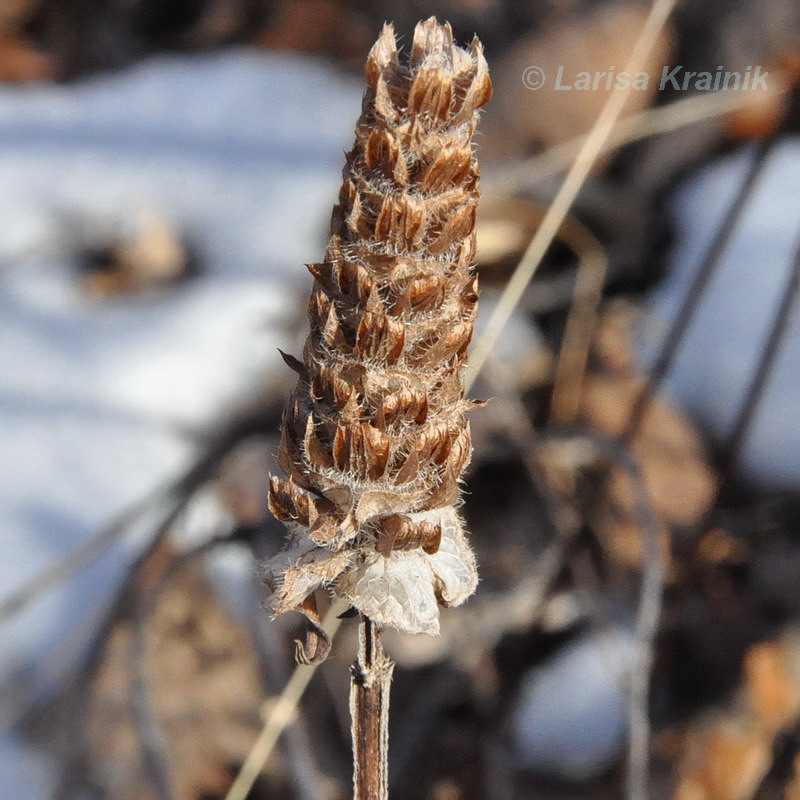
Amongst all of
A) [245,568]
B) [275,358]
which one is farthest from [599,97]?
[245,568]

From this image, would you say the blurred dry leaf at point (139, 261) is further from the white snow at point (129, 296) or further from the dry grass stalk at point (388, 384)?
the dry grass stalk at point (388, 384)

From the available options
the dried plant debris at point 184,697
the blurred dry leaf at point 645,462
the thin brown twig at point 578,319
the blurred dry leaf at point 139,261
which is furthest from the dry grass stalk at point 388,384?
the blurred dry leaf at point 139,261

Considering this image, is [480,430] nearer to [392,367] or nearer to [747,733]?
[747,733]

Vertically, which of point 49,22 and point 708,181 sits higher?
point 49,22

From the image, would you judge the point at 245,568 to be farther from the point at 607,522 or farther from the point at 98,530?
the point at 607,522

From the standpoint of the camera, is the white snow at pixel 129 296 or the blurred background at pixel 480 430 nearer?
the blurred background at pixel 480 430

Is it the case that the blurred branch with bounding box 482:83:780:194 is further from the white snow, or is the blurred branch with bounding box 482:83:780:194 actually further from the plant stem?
the plant stem

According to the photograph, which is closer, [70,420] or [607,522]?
[607,522]

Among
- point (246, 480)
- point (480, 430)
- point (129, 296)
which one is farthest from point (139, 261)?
point (480, 430)
